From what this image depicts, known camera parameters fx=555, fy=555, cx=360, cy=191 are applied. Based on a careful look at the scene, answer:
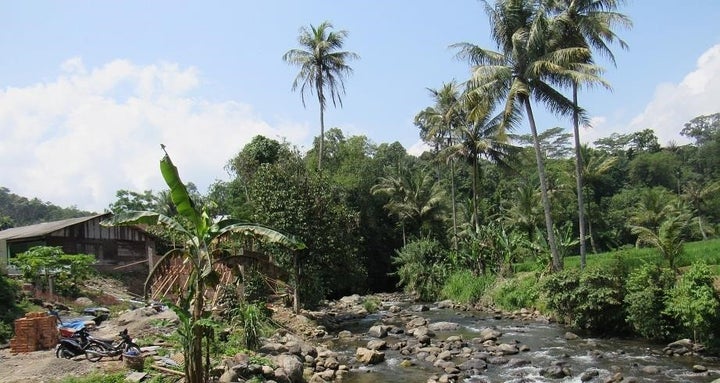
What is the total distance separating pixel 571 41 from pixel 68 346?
913 inches

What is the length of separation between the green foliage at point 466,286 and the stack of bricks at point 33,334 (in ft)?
68.1

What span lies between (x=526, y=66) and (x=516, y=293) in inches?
418

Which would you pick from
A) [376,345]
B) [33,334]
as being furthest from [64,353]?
[376,345]

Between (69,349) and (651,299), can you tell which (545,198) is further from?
(69,349)

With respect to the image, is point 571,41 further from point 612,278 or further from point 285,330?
point 285,330

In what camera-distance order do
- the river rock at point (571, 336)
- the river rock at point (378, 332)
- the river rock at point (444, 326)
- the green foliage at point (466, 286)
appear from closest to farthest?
the river rock at point (571, 336) → the river rock at point (378, 332) → the river rock at point (444, 326) → the green foliage at point (466, 286)

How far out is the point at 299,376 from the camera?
13555 mm

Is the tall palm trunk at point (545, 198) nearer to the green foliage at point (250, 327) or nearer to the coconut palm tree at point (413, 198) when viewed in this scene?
the green foliage at point (250, 327)

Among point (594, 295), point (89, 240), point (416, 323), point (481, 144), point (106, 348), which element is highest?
point (481, 144)

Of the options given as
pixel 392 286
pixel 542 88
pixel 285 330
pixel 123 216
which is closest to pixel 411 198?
pixel 392 286

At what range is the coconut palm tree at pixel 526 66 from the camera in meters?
24.1

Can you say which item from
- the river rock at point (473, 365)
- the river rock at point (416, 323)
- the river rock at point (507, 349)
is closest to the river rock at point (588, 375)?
the river rock at point (473, 365)

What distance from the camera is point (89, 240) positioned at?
3244 cm

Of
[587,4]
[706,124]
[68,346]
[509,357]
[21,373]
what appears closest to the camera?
[21,373]
